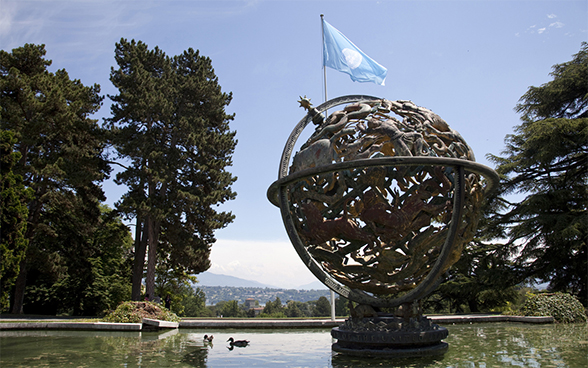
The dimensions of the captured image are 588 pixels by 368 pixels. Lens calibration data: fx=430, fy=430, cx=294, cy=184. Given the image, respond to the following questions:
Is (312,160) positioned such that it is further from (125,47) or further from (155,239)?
(125,47)

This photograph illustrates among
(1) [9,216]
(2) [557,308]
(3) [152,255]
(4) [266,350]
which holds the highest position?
(1) [9,216]

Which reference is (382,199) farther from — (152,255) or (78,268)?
(78,268)

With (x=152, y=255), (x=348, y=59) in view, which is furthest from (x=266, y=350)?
(x=152, y=255)

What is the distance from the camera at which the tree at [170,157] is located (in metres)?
18.2

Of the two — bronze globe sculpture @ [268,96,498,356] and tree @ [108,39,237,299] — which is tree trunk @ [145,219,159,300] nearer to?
tree @ [108,39,237,299]

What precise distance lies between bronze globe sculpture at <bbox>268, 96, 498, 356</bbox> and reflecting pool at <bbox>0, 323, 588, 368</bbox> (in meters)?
0.67

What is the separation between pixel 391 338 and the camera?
20.7 feet

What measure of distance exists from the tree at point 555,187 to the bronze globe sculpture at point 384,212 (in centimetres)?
974

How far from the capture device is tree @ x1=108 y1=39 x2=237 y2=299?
1820cm

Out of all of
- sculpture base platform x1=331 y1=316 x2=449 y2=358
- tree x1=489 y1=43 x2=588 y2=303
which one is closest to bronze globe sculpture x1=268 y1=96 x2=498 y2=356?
sculpture base platform x1=331 y1=316 x2=449 y2=358

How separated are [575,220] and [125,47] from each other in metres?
20.2

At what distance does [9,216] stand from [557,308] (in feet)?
55.0

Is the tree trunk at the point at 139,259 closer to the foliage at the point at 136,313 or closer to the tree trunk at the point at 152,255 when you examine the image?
the tree trunk at the point at 152,255

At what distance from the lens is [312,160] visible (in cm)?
718
